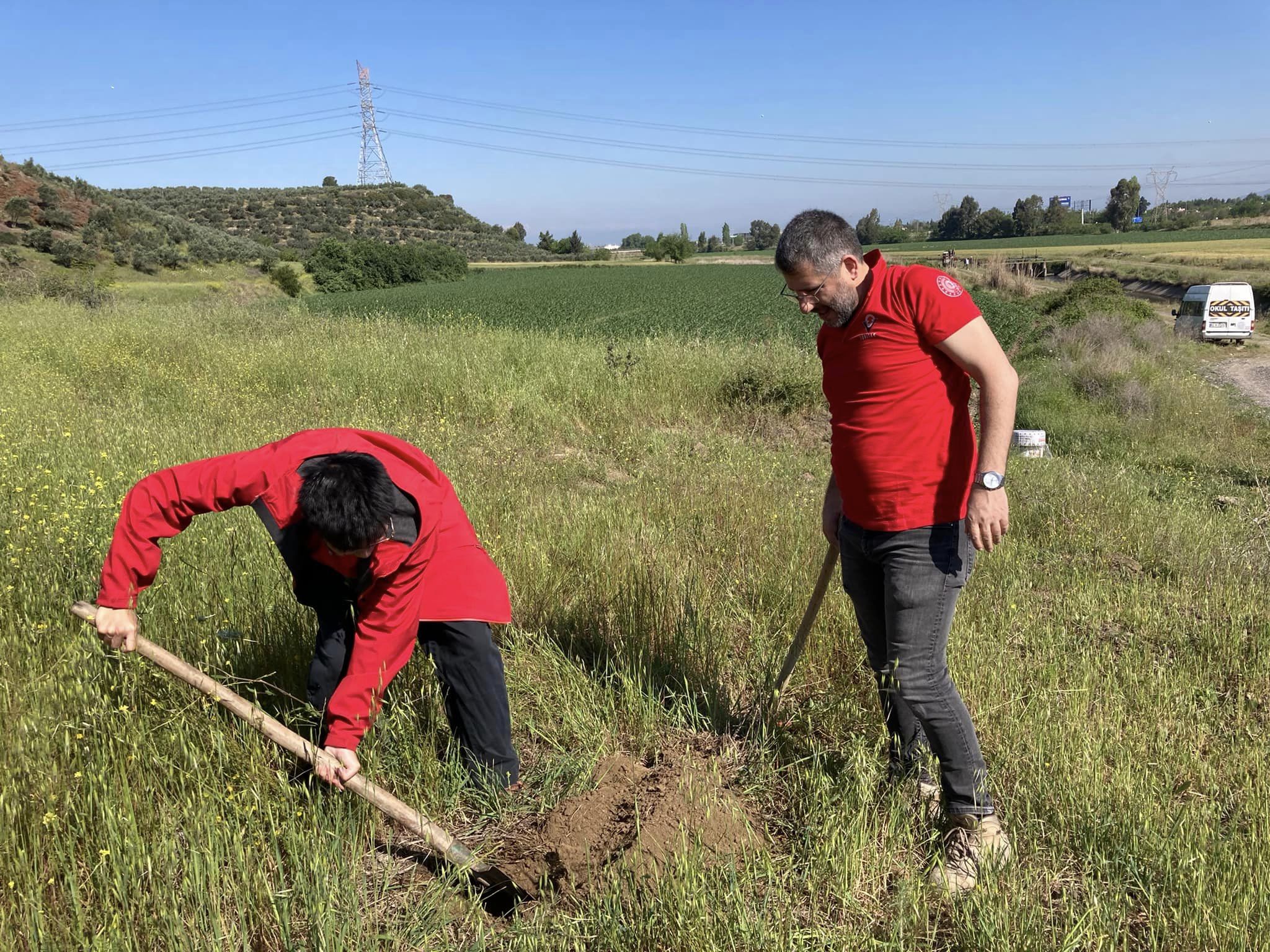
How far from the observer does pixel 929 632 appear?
236 centimetres

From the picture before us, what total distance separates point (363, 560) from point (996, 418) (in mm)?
1878

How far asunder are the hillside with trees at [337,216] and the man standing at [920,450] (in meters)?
62.8

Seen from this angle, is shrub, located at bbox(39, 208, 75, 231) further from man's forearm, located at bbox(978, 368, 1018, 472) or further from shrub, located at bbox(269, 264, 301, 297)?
man's forearm, located at bbox(978, 368, 1018, 472)

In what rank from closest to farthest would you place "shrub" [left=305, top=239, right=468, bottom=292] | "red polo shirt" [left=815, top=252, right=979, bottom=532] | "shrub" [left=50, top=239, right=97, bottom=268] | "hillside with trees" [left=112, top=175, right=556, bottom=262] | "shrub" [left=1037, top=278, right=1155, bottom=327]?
"red polo shirt" [left=815, top=252, right=979, bottom=532], "shrub" [left=1037, top=278, right=1155, bottom=327], "shrub" [left=50, top=239, right=97, bottom=268], "shrub" [left=305, top=239, right=468, bottom=292], "hillside with trees" [left=112, top=175, right=556, bottom=262]

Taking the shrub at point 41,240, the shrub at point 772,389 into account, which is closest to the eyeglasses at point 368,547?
the shrub at point 772,389

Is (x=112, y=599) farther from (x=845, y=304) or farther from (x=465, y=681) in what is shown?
(x=845, y=304)

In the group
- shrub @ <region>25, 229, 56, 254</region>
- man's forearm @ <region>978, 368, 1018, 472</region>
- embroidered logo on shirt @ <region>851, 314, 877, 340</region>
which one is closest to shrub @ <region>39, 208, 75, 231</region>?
shrub @ <region>25, 229, 56, 254</region>

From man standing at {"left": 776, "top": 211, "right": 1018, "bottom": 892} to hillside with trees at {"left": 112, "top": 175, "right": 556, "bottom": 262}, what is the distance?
62.8m

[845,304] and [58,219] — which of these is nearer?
[845,304]

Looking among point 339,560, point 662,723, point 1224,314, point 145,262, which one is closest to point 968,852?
point 662,723

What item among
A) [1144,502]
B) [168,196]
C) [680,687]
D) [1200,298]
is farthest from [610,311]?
[168,196]

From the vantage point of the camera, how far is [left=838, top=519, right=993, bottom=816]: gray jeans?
232cm

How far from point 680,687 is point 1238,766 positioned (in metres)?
2.04

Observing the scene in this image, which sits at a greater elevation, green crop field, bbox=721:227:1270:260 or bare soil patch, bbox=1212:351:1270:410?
green crop field, bbox=721:227:1270:260
